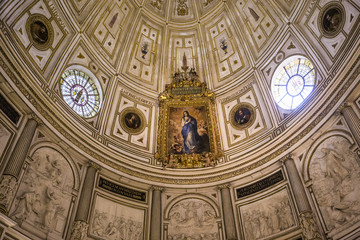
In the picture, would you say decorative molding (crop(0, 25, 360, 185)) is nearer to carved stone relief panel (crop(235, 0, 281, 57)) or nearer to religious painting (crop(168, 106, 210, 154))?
religious painting (crop(168, 106, 210, 154))

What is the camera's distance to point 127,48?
21.2 metres

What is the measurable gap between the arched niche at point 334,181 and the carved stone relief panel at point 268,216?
55.9 inches

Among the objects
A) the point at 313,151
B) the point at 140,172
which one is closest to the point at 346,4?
the point at 313,151

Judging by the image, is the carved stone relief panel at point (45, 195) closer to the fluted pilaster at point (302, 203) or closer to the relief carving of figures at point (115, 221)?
the relief carving of figures at point (115, 221)

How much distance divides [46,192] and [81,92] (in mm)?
6761

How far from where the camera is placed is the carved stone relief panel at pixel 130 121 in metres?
18.7

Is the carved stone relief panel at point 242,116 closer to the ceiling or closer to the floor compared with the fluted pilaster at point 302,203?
closer to the ceiling

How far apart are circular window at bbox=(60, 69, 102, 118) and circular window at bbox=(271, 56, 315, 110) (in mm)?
10923

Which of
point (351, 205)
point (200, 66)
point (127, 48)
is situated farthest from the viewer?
point (200, 66)

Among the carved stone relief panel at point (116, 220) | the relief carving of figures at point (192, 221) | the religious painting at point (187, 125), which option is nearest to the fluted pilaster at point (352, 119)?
the religious painting at point (187, 125)

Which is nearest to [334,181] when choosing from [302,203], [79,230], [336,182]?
[336,182]

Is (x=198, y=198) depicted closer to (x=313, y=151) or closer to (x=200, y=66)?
(x=313, y=151)

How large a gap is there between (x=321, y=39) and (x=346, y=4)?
6.89 ft

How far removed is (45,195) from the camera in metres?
12.9
